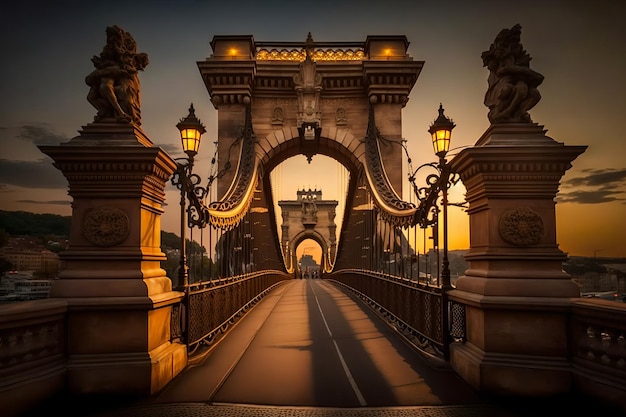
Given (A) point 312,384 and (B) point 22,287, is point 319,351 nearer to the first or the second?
(A) point 312,384

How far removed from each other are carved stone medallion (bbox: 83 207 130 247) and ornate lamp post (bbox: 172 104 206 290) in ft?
4.55

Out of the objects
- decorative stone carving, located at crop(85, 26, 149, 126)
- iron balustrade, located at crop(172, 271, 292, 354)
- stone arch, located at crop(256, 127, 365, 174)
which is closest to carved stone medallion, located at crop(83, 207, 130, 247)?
decorative stone carving, located at crop(85, 26, 149, 126)

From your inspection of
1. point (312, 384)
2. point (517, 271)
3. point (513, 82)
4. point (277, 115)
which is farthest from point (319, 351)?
point (277, 115)

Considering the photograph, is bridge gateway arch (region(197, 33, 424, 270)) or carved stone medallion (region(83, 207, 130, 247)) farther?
bridge gateway arch (region(197, 33, 424, 270))

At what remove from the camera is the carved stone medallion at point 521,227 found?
16.3 ft

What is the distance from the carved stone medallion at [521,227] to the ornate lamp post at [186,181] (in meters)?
3.87

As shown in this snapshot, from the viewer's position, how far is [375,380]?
558 centimetres

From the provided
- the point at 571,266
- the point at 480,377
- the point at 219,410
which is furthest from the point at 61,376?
the point at 571,266

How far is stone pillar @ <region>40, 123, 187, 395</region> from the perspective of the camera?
479 centimetres

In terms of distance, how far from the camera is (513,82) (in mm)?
5316

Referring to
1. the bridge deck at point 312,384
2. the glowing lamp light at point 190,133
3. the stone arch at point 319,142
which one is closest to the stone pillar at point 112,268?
the bridge deck at point 312,384

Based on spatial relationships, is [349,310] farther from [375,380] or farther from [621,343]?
[621,343]

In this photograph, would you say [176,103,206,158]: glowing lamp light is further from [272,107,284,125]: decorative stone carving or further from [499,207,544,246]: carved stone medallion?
[272,107,284,125]: decorative stone carving

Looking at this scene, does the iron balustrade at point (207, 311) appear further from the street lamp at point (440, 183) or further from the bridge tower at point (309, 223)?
the bridge tower at point (309, 223)
